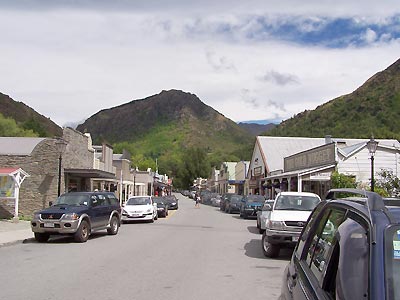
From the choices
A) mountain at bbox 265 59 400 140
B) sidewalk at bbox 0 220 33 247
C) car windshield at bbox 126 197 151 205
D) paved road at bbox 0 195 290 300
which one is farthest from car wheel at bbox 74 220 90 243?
mountain at bbox 265 59 400 140

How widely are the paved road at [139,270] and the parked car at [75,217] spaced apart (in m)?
0.47

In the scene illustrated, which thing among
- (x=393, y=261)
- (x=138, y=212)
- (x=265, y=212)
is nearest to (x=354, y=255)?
(x=393, y=261)

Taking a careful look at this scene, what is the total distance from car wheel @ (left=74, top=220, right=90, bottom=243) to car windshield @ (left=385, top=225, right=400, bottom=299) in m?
15.0

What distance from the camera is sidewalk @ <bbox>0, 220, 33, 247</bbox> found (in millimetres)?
16531

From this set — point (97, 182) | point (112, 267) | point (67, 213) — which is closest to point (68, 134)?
point (97, 182)

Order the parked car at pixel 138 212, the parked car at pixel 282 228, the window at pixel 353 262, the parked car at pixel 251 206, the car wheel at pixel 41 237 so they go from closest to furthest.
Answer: the window at pixel 353 262, the parked car at pixel 282 228, the car wheel at pixel 41 237, the parked car at pixel 138 212, the parked car at pixel 251 206

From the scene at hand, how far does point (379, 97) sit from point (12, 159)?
180 feet

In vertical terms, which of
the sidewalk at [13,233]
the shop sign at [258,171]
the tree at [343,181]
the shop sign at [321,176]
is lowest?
the sidewalk at [13,233]

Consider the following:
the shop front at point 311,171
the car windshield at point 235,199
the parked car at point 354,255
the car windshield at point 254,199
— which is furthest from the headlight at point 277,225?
the car windshield at point 235,199

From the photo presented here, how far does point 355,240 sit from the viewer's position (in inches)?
119

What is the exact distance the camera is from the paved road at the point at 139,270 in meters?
8.56

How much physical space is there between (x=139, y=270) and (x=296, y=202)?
19.5 ft

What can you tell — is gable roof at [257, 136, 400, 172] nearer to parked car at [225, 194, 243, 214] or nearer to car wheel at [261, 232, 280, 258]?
parked car at [225, 194, 243, 214]

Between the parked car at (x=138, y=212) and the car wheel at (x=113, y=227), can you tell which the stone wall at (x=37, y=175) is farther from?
the car wheel at (x=113, y=227)
